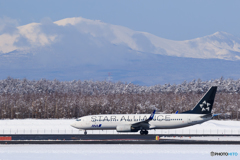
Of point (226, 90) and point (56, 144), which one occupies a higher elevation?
point (226, 90)

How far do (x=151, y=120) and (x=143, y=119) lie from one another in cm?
126

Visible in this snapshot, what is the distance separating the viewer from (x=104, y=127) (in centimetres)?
6062

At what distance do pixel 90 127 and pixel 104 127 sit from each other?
2212mm

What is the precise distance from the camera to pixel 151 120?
58.2 meters

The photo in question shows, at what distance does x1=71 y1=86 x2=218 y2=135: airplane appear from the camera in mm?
57531
